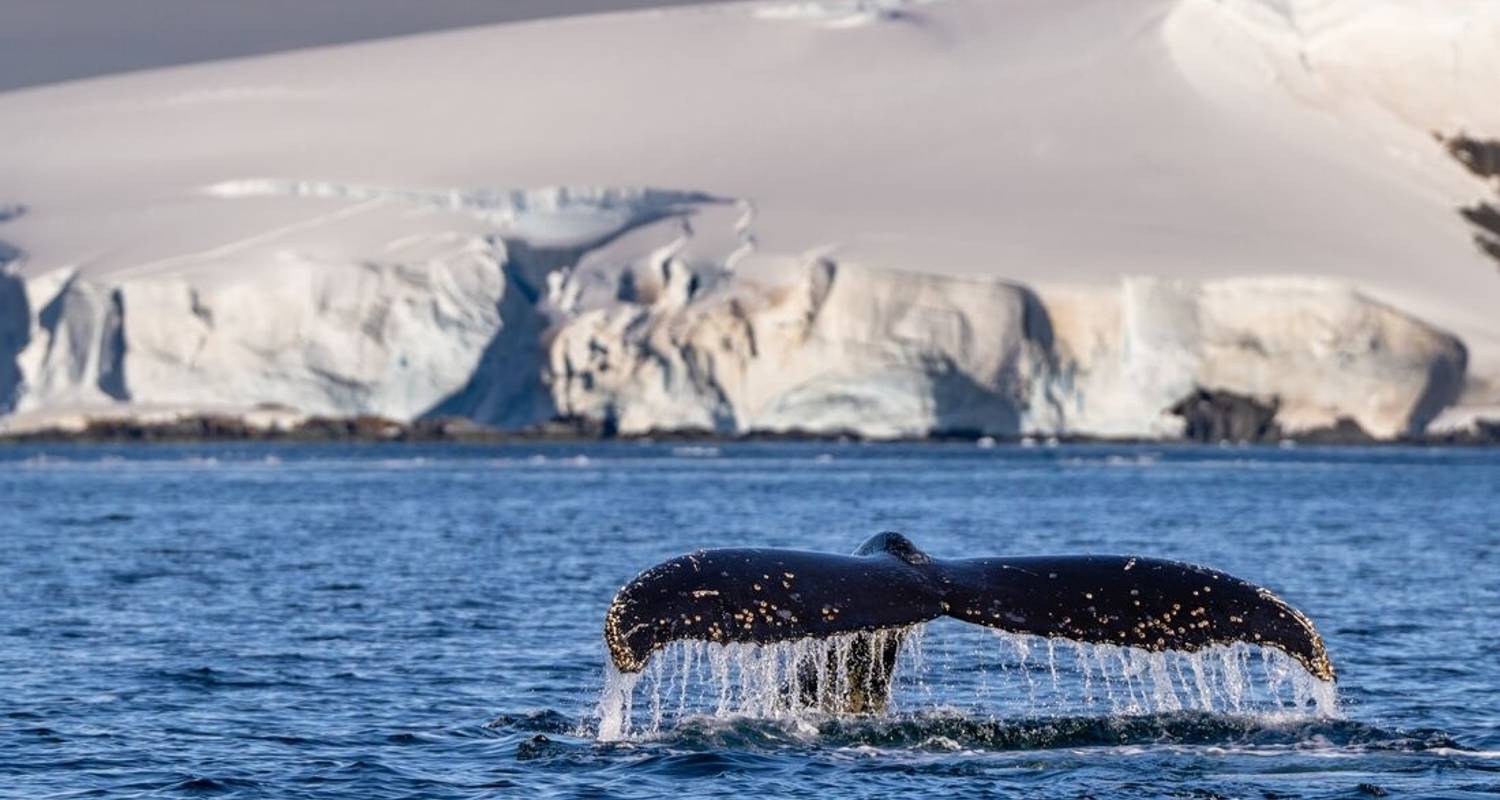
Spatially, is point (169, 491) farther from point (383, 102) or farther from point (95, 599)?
point (383, 102)

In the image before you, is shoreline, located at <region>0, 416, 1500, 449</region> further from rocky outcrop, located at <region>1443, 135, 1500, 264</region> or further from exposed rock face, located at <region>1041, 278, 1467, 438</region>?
rocky outcrop, located at <region>1443, 135, 1500, 264</region>

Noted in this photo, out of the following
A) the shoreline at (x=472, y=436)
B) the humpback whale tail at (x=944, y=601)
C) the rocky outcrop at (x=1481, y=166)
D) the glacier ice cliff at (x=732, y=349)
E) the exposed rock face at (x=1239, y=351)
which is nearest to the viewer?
the humpback whale tail at (x=944, y=601)

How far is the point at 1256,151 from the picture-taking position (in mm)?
78000

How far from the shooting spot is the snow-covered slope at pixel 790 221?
5753 cm

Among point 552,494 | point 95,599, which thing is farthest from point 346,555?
point 552,494

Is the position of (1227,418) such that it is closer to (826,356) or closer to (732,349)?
(826,356)

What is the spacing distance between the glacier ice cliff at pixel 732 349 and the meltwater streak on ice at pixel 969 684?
131 ft

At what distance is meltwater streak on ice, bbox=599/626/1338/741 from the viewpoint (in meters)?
9.90

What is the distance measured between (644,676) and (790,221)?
185ft

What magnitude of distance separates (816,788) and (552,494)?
99.1 ft

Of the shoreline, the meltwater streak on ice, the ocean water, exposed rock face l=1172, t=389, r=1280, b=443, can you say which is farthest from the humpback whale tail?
the shoreline

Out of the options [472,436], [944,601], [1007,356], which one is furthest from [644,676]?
[472,436]

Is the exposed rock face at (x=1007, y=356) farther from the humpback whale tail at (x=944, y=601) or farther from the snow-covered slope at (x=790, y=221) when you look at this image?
the humpback whale tail at (x=944, y=601)

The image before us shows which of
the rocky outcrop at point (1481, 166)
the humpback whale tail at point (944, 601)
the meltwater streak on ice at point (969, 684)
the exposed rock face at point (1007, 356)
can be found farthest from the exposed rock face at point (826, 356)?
the humpback whale tail at point (944, 601)
